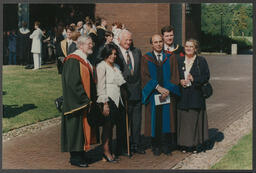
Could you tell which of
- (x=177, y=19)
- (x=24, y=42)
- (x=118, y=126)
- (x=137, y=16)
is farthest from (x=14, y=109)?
(x=177, y=19)

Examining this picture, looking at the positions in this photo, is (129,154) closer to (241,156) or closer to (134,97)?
(134,97)

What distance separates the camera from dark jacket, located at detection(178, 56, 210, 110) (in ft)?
24.1

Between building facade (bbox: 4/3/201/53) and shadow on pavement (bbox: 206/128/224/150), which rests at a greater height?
building facade (bbox: 4/3/201/53)

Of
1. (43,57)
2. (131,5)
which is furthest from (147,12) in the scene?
(43,57)

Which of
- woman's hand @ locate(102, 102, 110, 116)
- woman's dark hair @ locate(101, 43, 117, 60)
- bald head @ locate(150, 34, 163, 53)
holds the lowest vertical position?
woman's hand @ locate(102, 102, 110, 116)

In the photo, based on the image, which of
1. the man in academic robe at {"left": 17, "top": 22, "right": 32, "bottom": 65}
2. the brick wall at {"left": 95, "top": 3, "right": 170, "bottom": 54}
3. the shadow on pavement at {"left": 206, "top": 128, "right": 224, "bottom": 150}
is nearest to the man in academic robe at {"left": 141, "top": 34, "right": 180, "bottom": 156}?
the shadow on pavement at {"left": 206, "top": 128, "right": 224, "bottom": 150}

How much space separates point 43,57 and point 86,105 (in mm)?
11735

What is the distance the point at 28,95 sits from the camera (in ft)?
40.7

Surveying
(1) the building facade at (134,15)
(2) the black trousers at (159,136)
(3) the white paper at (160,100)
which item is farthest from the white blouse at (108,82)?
(1) the building facade at (134,15)

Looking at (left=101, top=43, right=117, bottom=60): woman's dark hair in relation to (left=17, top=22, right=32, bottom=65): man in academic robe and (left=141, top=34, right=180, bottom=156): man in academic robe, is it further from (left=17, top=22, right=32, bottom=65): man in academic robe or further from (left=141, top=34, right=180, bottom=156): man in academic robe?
(left=17, top=22, right=32, bottom=65): man in academic robe

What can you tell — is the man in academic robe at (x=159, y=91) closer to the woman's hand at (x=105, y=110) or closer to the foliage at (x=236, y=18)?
the woman's hand at (x=105, y=110)

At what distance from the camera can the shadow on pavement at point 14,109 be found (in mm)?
10395

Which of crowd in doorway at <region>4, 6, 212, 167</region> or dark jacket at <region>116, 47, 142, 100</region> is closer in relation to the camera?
crowd in doorway at <region>4, 6, 212, 167</region>

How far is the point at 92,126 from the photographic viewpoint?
673cm
